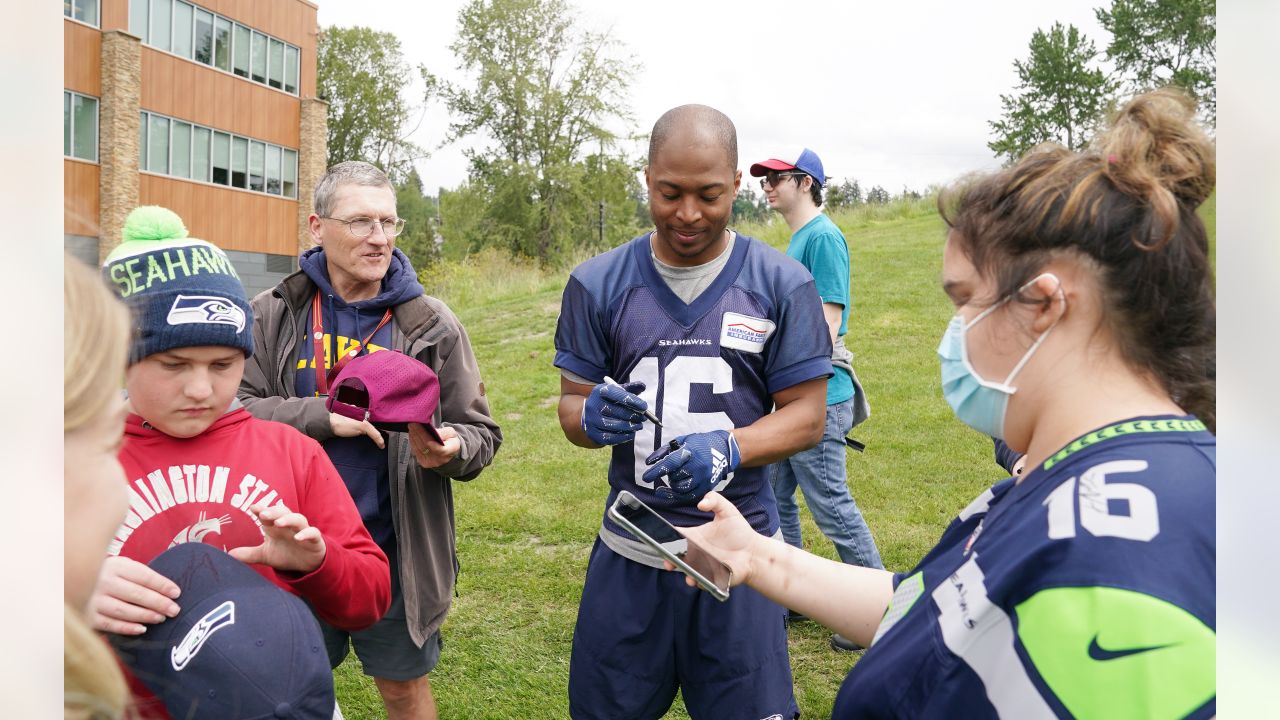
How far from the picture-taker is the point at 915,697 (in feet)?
4.33

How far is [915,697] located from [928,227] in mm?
19670

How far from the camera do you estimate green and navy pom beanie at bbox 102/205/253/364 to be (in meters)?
1.95

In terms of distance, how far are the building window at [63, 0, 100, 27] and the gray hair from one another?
71.4ft

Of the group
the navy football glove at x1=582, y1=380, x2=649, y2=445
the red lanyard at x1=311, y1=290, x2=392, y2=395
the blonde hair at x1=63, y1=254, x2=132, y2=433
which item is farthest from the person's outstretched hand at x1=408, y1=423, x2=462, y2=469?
the blonde hair at x1=63, y1=254, x2=132, y2=433

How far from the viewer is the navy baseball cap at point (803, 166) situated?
16.1 feet

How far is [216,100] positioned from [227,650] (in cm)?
2606

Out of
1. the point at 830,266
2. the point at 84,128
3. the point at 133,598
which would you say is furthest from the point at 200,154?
the point at 133,598

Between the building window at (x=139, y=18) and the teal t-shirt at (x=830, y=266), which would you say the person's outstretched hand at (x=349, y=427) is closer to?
the teal t-shirt at (x=830, y=266)

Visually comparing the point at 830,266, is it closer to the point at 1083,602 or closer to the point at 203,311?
the point at 203,311

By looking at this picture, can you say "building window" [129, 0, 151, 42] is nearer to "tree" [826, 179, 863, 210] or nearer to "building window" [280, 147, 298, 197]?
"building window" [280, 147, 298, 197]

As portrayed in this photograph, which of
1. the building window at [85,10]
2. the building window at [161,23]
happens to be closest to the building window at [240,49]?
the building window at [161,23]

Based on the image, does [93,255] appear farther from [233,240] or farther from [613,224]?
[613,224]

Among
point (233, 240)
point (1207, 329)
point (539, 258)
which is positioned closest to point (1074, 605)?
point (1207, 329)

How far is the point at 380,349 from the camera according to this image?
298 cm
